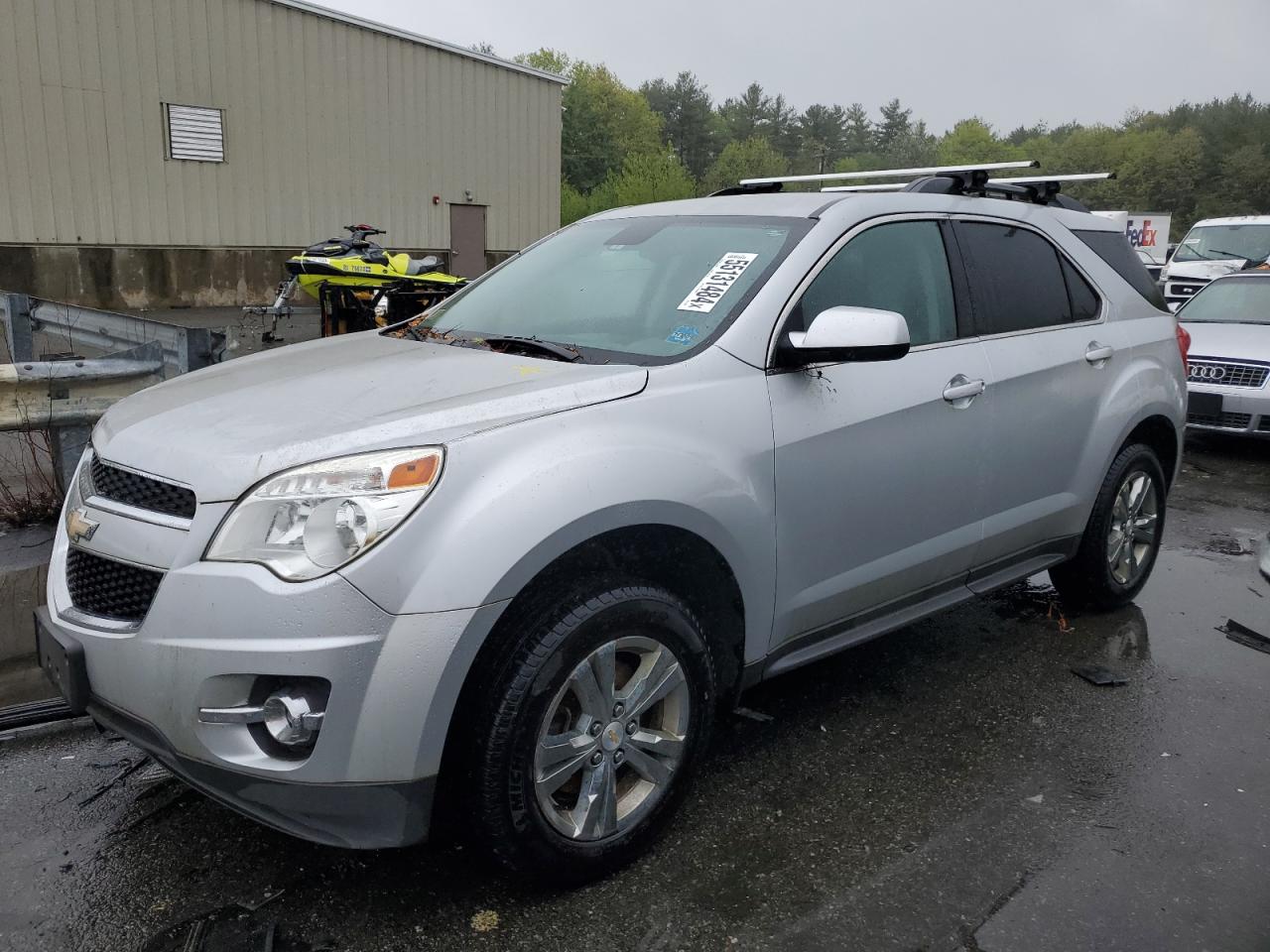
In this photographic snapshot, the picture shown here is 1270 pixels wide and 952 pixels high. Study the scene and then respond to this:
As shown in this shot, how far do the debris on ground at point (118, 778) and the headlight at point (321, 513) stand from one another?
45.3 inches

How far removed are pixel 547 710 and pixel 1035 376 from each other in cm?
239

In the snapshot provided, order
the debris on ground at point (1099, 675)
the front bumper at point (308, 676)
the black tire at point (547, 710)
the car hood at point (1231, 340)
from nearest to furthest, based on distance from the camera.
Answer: the front bumper at point (308, 676) < the black tire at point (547, 710) < the debris on ground at point (1099, 675) < the car hood at point (1231, 340)

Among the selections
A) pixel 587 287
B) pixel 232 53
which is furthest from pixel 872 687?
pixel 232 53

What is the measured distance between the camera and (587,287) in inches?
138

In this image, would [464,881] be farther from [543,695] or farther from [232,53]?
[232,53]

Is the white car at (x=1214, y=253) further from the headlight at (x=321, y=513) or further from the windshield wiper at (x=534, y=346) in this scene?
the headlight at (x=321, y=513)

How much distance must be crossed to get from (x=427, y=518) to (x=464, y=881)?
105cm

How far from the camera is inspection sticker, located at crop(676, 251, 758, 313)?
313cm

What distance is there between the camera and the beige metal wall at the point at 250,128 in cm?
1770

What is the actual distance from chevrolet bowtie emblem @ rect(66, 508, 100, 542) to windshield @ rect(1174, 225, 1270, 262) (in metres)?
19.3

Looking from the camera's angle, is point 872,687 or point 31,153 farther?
point 31,153

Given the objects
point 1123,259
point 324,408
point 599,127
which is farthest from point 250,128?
point 599,127

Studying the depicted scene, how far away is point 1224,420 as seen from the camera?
858cm

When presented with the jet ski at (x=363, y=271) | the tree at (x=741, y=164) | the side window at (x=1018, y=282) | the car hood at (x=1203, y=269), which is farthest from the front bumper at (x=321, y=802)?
the tree at (x=741, y=164)
